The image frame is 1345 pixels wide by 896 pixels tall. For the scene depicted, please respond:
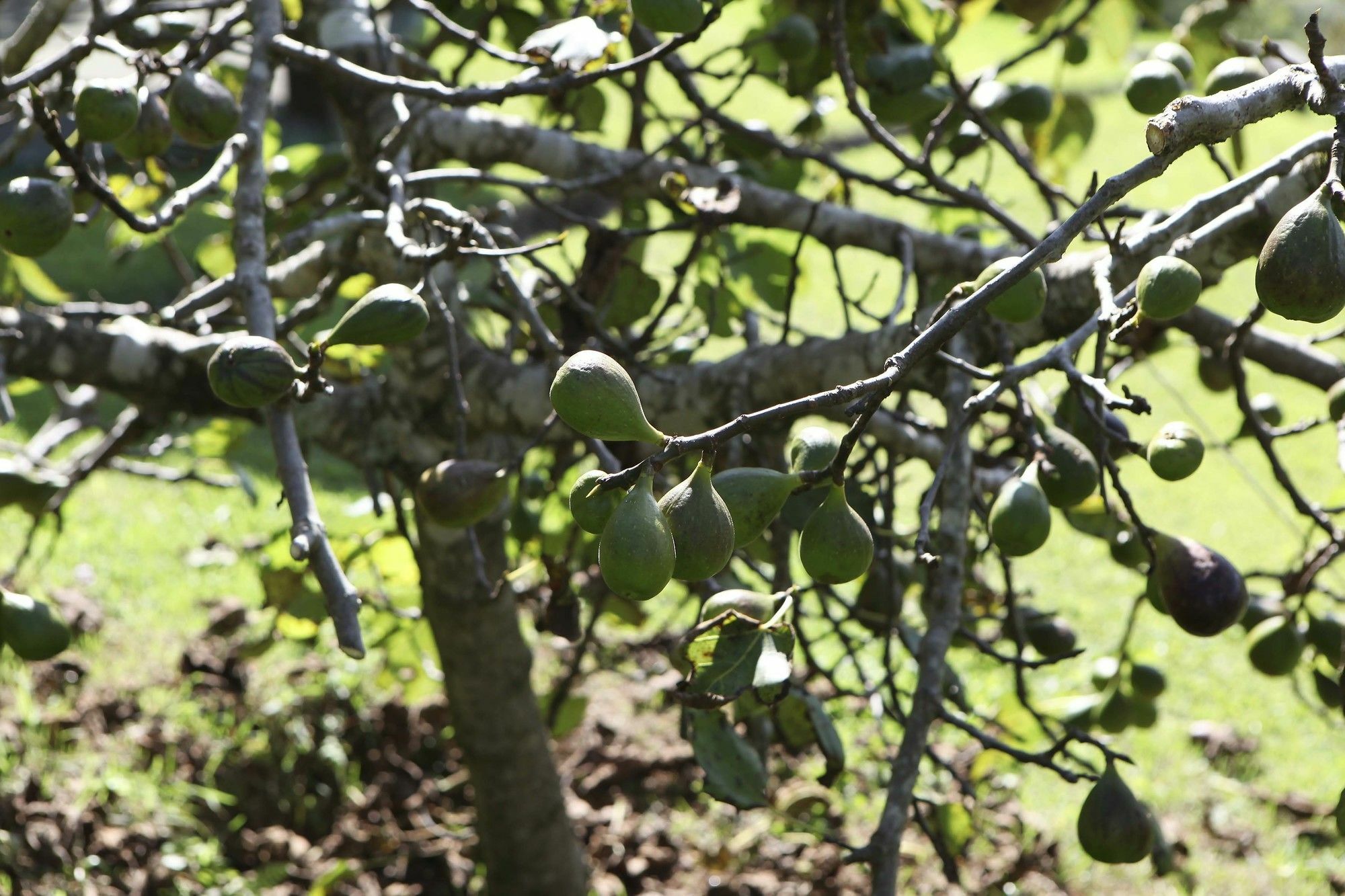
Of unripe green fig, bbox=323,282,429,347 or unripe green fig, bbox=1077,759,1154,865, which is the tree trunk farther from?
unripe green fig, bbox=1077,759,1154,865

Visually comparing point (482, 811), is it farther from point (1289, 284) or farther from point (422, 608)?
point (1289, 284)

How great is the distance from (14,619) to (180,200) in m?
0.50

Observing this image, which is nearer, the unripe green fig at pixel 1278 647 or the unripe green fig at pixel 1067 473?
the unripe green fig at pixel 1067 473

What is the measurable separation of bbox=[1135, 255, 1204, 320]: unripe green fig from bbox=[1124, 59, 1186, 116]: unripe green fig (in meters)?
0.67

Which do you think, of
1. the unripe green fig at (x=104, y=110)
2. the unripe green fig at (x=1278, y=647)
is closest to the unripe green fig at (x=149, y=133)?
the unripe green fig at (x=104, y=110)

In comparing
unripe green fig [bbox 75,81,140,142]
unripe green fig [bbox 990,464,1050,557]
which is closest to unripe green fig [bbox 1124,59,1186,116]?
unripe green fig [bbox 990,464,1050,557]

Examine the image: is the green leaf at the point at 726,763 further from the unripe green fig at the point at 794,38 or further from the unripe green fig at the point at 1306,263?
the unripe green fig at the point at 794,38

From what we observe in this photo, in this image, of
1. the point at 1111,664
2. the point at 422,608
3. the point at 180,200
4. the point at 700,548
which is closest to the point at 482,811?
the point at 422,608

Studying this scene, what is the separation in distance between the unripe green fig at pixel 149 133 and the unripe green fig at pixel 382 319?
56 cm

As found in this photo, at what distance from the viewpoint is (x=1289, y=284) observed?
25.4 inches

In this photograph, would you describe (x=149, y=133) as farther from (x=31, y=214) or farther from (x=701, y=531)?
(x=701, y=531)

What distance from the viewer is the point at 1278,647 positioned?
1506mm

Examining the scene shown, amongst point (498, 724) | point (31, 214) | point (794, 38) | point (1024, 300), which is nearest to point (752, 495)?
point (1024, 300)

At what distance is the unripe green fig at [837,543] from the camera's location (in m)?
0.79
